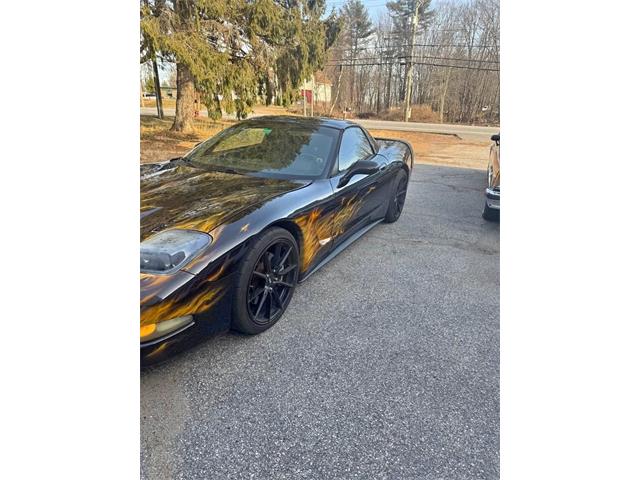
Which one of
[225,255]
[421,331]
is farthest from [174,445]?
[421,331]

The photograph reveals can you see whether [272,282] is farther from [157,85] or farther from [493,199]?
[157,85]

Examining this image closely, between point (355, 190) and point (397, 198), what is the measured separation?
1573mm

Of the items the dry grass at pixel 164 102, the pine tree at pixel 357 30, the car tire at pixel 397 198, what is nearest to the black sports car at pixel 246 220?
the car tire at pixel 397 198

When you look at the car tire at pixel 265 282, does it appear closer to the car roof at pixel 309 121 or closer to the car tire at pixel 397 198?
the car roof at pixel 309 121

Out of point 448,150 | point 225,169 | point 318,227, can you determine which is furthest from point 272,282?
point 448,150

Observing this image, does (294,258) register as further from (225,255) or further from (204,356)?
(204,356)

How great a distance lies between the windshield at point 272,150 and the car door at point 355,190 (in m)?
0.15

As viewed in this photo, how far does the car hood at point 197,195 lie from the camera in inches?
82.7

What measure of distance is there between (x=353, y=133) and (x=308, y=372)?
8.26 ft

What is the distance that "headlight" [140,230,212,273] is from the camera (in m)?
1.81

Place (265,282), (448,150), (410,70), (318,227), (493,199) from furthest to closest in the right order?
1. (410,70)
2. (448,150)
3. (493,199)
4. (318,227)
5. (265,282)

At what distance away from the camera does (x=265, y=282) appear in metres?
2.32

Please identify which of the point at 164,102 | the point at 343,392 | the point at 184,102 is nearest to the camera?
the point at 343,392

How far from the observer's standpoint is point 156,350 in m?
1.76
